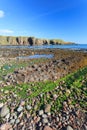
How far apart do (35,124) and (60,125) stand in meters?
1.23

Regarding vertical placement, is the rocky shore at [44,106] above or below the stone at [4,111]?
above

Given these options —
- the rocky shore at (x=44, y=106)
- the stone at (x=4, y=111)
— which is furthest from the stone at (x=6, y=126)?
the stone at (x=4, y=111)

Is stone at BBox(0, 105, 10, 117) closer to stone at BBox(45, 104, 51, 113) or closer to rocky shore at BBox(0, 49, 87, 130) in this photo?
rocky shore at BBox(0, 49, 87, 130)

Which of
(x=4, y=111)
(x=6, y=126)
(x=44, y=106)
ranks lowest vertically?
(x=6, y=126)

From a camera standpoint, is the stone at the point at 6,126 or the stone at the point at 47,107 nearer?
the stone at the point at 6,126

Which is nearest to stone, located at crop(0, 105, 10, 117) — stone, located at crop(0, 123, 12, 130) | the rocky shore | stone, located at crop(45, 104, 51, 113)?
the rocky shore

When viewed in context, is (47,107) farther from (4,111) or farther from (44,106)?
(4,111)

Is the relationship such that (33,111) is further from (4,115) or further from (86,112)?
(86,112)

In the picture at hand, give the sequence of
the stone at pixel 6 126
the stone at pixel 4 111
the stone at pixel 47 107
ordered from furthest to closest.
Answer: the stone at pixel 4 111 → the stone at pixel 47 107 → the stone at pixel 6 126

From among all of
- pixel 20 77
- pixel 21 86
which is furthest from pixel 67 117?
pixel 20 77

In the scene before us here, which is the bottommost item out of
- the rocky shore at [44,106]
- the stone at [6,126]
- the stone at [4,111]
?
the stone at [6,126]

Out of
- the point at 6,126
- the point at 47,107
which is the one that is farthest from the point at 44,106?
the point at 6,126

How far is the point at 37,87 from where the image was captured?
1362cm

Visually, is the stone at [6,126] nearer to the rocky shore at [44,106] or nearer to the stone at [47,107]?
the rocky shore at [44,106]
